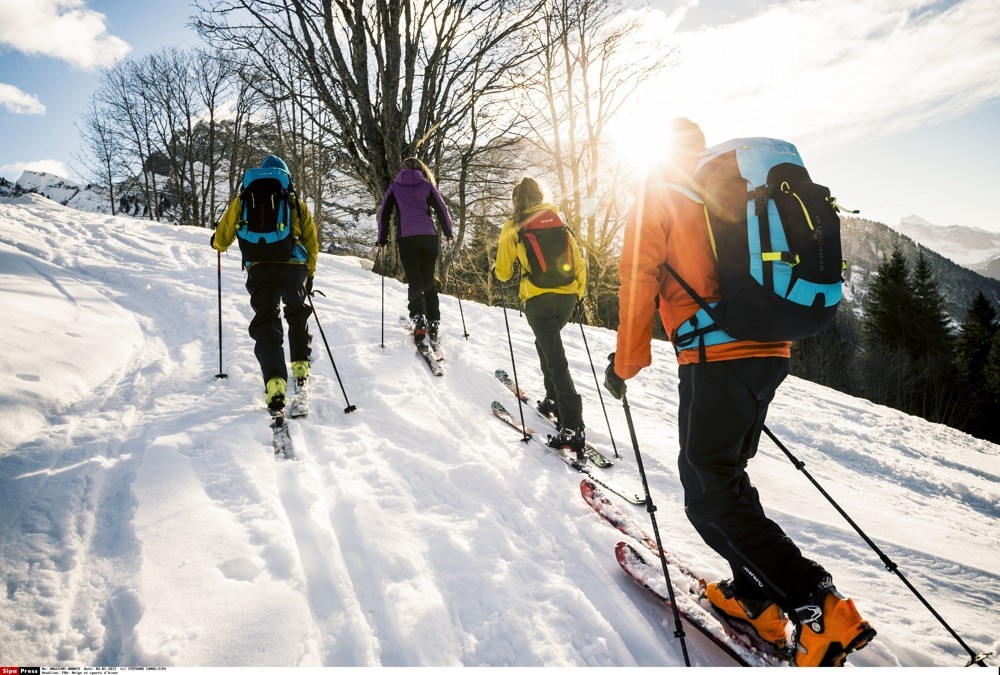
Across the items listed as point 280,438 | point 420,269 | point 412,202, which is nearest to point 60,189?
point 412,202

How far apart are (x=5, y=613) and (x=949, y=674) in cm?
434

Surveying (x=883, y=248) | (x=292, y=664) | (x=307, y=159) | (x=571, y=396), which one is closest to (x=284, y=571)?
(x=292, y=664)

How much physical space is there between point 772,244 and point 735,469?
1056 mm

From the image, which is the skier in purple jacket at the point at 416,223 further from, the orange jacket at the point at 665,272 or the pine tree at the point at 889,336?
the pine tree at the point at 889,336

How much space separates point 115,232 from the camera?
10336 millimetres

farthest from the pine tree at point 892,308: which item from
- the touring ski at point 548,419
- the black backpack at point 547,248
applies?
the black backpack at point 547,248

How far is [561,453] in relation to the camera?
4.11m

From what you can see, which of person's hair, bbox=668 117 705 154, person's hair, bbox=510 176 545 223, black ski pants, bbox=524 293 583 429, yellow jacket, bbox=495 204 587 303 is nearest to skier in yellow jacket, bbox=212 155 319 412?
yellow jacket, bbox=495 204 587 303

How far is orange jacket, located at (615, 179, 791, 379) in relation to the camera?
197cm

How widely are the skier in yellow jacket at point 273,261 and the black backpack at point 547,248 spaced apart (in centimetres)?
214

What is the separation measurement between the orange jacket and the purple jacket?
4.19 meters

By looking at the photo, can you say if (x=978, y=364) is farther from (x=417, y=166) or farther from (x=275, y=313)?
(x=275, y=313)

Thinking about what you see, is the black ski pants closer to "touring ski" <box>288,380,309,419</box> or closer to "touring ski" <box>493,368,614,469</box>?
"touring ski" <box>493,368,614,469</box>

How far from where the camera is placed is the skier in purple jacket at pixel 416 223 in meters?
5.82
